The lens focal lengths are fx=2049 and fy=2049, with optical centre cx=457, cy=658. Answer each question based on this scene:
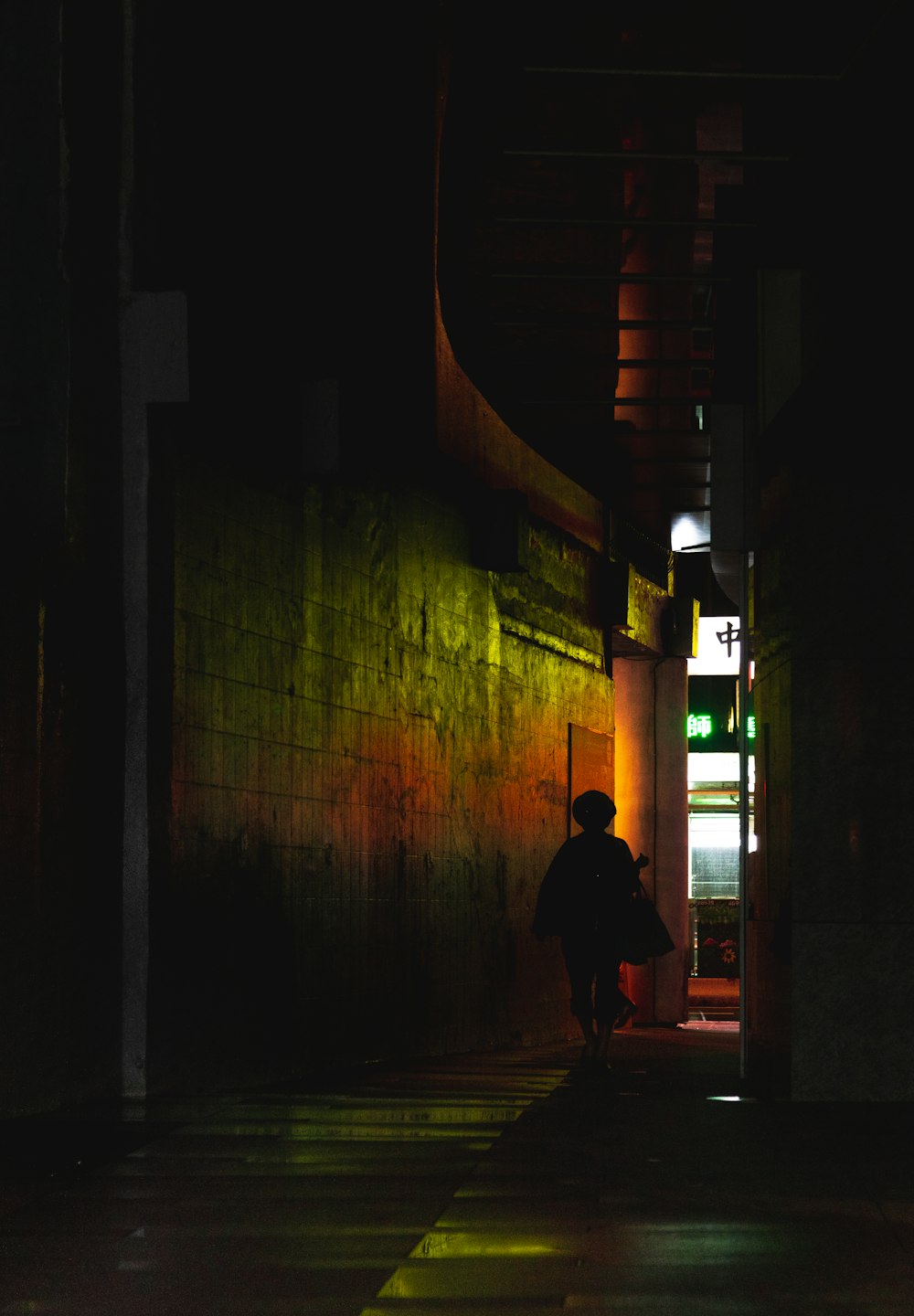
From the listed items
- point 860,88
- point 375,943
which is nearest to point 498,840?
point 375,943

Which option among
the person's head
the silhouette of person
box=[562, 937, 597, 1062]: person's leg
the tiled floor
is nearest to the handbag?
the silhouette of person

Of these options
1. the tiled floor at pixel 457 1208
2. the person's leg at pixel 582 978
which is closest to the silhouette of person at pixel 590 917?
the person's leg at pixel 582 978

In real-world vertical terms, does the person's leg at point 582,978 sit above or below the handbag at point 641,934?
below

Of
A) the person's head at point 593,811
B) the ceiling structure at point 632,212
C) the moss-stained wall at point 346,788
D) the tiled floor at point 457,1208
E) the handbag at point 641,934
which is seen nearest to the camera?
the tiled floor at point 457,1208

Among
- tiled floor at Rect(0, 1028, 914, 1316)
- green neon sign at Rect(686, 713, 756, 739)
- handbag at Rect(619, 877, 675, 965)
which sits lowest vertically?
tiled floor at Rect(0, 1028, 914, 1316)

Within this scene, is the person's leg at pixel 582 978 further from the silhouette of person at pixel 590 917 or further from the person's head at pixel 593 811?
the person's head at pixel 593 811

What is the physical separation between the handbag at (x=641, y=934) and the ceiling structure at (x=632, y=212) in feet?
9.10

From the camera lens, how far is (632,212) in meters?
22.9

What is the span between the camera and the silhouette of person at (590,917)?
42.7ft

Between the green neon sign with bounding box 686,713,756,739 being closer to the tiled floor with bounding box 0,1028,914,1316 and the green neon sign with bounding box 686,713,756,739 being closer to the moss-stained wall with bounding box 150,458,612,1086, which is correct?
the moss-stained wall with bounding box 150,458,612,1086

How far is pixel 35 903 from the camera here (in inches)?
381

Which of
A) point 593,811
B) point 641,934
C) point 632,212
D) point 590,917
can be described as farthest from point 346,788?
point 632,212

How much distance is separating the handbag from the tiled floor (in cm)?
222

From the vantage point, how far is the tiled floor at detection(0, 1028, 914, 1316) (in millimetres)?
5309
